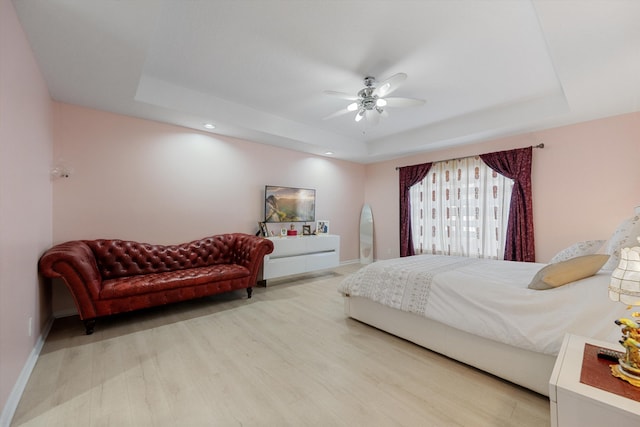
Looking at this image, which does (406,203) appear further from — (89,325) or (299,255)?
(89,325)

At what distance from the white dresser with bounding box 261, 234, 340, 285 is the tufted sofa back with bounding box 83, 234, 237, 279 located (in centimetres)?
63

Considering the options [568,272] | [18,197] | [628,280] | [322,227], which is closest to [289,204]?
[322,227]

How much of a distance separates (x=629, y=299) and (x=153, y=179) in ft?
14.6

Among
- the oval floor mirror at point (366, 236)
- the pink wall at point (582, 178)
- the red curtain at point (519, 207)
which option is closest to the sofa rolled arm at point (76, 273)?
the oval floor mirror at point (366, 236)

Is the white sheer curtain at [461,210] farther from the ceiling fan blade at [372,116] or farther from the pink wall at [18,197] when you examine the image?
the pink wall at [18,197]

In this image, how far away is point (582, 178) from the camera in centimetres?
356

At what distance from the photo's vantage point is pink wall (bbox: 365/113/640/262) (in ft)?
10.7

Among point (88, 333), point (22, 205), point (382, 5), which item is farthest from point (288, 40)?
point (88, 333)

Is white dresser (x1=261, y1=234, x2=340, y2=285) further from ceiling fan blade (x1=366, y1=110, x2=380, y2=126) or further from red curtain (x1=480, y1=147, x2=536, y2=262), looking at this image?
red curtain (x1=480, y1=147, x2=536, y2=262)

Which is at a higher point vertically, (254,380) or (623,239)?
(623,239)

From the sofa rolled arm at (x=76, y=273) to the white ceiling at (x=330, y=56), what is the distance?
5.49ft

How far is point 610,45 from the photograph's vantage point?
6.59 ft

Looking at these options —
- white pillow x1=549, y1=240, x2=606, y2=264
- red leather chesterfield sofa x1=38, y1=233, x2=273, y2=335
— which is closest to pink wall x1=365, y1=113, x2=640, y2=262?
white pillow x1=549, y1=240, x2=606, y2=264

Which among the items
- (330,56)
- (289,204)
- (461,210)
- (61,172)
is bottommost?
(461,210)
